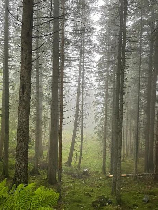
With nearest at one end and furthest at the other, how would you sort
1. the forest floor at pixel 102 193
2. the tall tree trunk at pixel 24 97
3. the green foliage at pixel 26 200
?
the green foliage at pixel 26 200 → the tall tree trunk at pixel 24 97 → the forest floor at pixel 102 193

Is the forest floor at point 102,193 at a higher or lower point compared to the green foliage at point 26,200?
lower

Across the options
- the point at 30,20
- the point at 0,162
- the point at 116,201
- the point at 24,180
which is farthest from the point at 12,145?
the point at 30,20

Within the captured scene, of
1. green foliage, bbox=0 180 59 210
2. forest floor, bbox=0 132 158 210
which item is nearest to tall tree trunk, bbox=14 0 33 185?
green foliage, bbox=0 180 59 210

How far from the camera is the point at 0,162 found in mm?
14312

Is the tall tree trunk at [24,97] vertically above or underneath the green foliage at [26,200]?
above

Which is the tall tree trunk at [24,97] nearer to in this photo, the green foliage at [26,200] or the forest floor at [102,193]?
the green foliage at [26,200]

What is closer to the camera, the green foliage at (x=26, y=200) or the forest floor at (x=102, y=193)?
the green foliage at (x=26, y=200)

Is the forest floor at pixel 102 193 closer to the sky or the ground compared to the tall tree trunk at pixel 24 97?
closer to the ground

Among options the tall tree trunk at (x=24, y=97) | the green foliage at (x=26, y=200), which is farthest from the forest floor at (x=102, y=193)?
the green foliage at (x=26, y=200)

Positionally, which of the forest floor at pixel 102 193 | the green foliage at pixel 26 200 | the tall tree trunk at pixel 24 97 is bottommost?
the forest floor at pixel 102 193

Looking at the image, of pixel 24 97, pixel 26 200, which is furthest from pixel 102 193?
pixel 26 200

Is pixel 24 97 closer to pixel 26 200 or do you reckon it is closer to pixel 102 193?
pixel 26 200

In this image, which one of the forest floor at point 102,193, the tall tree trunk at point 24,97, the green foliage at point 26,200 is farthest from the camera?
the forest floor at point 102,193

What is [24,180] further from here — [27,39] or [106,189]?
[106,189]
